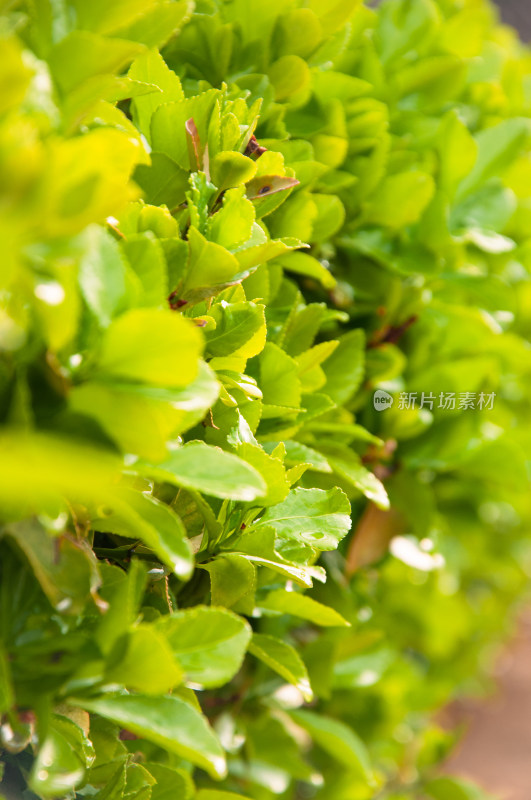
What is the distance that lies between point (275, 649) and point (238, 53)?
23.4 inches

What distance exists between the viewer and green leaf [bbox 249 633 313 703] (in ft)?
2.04

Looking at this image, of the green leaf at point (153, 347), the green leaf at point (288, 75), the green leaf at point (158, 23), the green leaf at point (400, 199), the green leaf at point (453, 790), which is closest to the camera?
the green leaf at point (153, 347)

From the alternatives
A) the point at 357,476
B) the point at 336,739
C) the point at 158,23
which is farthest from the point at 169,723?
the point at 336,739

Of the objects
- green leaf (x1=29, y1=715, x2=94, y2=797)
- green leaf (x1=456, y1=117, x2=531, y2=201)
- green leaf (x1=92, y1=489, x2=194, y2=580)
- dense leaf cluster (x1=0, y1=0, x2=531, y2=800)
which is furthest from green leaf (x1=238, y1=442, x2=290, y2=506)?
green leaf (x1=456, y1=117, x2=531, y2=201)

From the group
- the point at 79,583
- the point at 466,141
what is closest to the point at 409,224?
the point at 466,141

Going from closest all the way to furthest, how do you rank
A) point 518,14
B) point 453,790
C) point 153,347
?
point 153,347 < point 453,790 < point 518,14

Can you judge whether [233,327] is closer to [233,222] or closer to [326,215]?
[233,222]

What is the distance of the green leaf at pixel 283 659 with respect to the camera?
24.5 inches

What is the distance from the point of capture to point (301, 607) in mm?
659

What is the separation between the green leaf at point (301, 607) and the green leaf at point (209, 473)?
227 millimetres

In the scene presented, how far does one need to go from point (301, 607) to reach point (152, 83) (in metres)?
0.46

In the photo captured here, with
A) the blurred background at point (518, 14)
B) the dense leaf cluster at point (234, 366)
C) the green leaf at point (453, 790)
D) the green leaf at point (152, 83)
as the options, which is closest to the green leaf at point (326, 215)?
the dense leaf cluster at point (234, 366)

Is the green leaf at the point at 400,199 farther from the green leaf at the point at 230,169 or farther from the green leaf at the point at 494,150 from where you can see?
the green leaf at the point at 230,169

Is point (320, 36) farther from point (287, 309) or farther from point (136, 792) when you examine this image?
point (136, 792)
